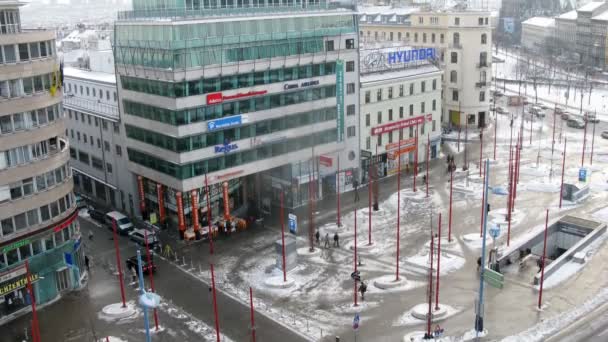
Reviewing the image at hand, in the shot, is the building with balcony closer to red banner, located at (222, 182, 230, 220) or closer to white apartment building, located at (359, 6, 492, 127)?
red banner, located at (222, 182, 230, 220)

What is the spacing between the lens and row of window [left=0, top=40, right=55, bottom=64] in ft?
132

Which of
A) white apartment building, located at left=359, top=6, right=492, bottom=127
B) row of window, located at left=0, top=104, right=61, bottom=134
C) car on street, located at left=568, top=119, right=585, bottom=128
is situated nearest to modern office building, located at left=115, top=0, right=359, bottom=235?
row of window, located at left=0, top=104, right=61, bottom=134

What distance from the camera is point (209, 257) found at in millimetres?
52688

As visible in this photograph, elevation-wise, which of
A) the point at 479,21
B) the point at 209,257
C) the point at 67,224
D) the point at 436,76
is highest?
the point at 479,21

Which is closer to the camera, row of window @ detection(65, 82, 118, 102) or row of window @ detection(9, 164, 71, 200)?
row of window @ detection(9, 164, 71, 200)

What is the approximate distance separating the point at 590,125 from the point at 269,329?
256ft

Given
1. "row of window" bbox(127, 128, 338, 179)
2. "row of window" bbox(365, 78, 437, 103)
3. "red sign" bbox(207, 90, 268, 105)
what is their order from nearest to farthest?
"red sign" bbox(207, 90, 268, 105) → "row of window" bbox(127, 128, 338, 179) → "row of window" bbox(365, 78, 437, 103)

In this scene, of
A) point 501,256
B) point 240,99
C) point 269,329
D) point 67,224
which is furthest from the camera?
point 240,99

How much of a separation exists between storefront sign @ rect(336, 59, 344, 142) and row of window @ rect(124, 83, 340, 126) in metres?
1.08

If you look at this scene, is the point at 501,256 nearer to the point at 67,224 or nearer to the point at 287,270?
the point at 287,270

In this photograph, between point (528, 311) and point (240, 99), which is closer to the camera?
point (528, 311)

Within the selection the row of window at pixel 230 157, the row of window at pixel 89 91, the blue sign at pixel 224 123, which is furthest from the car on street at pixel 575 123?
the row of window at pixel 89 91

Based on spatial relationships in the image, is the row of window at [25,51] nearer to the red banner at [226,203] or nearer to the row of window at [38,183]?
the row of window at [38,183]

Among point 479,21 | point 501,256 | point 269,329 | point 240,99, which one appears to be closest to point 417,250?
point 501,256
